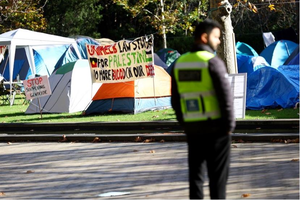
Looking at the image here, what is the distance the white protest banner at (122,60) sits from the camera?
18.4m

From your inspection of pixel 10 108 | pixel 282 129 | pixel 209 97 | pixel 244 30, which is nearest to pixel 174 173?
pixel 209 97

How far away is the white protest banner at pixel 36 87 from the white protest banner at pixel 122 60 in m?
2.03

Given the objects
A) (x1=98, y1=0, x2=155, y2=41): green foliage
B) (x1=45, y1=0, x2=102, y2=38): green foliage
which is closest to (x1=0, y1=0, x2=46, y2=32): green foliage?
(x1=45, y1=0, x2=102, y2=38): green foliage

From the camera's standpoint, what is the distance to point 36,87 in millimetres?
17641

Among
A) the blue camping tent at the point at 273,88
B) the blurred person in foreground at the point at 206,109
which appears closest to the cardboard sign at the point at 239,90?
the blue camping tent at the point at 273,88

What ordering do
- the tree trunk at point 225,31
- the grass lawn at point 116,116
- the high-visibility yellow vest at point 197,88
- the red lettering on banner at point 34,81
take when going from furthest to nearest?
the red lettering on banner at point 34,81 < the tree trunk at point 225,31 < the grass lawn at point 116,116 < the high-visibility yellow vest at point 197,88

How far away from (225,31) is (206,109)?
38.3 ft

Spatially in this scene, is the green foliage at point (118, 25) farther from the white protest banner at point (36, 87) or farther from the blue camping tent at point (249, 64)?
the white protest banner at point (36, 87)

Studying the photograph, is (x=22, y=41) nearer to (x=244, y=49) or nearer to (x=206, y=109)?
(x=244, y=49)

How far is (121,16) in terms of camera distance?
162 feet

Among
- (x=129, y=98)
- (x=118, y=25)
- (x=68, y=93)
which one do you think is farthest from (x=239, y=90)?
(x=118, y=25)

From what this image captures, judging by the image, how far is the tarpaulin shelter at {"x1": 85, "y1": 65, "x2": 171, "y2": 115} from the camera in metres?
18.9

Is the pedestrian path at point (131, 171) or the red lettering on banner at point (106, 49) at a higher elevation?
the red lettering on banner at point (106, 49)

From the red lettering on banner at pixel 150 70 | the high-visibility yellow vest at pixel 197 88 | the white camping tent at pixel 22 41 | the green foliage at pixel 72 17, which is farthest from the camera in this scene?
the green foliage at pixel 72 17
